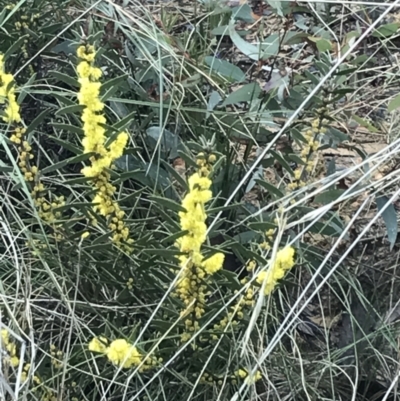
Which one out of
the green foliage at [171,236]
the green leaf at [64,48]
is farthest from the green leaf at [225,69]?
the green leaf at [64,48]

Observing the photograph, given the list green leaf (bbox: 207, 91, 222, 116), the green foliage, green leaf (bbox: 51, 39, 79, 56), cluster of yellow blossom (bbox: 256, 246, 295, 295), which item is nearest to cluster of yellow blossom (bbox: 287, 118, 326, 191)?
the green foliage

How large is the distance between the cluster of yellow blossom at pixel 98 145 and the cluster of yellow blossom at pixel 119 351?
126 mm

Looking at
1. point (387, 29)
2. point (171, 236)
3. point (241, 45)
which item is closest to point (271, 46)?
point (241, 45)

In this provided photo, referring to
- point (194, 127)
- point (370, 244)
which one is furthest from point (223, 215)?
point (370, 244)

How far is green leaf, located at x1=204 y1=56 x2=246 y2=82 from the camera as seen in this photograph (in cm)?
113

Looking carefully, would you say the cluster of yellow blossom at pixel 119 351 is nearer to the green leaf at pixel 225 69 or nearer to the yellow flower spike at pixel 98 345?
the yellow flower spike at pixel 98 345

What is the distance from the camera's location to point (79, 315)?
950 millimetres

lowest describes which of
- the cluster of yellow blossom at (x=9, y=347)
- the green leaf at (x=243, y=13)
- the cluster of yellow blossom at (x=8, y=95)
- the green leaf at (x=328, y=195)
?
the cluster of yellow blossom at (x=9, y=347)

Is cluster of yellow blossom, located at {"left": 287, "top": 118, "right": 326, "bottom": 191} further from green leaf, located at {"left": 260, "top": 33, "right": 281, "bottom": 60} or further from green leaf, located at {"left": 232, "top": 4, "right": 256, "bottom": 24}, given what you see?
green leaf, located at {"left": 232, "top": 4, "right": 256, "bottom": 24}

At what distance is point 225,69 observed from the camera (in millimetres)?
1136

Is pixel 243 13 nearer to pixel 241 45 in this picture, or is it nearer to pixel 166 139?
pixel 241 45

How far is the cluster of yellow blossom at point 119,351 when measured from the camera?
2.46 feet

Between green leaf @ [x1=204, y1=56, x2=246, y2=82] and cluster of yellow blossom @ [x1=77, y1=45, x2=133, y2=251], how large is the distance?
371 mm

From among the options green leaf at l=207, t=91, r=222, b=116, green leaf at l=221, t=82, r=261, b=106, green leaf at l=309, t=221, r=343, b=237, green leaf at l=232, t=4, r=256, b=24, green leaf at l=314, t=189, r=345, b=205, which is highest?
green leaf at l=232, t=4, r=256, b=24
